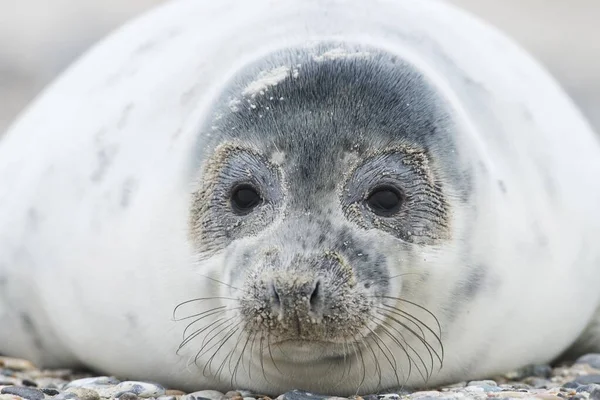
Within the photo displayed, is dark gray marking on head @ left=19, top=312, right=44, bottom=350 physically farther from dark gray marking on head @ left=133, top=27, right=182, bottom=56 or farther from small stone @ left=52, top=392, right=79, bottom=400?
dark gray marking on head @ left=133, top=27, right=182, bottom=56

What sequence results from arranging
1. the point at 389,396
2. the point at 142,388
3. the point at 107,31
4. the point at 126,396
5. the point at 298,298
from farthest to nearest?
1. the point at 107,31
2. the point at 142,388
3. the point at 126,396
4. the point at 389,396
5. the point at 298,298

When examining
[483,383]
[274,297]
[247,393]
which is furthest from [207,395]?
[483,383]

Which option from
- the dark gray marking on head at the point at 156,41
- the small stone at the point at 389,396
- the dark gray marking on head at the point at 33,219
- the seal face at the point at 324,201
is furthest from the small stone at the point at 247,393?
the dark gray marking on head at the point at 156,41

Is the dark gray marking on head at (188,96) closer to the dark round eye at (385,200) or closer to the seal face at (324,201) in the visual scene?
the seal face at (324,201)

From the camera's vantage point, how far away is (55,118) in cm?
539

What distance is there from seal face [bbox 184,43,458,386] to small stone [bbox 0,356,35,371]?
3.10ft

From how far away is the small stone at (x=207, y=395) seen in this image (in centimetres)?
443

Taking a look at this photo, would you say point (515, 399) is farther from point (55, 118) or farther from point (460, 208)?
point (55, 118)

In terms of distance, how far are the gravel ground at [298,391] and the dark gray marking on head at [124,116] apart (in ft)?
3.00

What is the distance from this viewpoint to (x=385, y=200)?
168 inches

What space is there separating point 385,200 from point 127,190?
1.03m

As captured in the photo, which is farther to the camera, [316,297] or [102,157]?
[102,157]

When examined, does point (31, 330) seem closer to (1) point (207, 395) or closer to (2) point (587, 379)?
(1) point (207, 395)

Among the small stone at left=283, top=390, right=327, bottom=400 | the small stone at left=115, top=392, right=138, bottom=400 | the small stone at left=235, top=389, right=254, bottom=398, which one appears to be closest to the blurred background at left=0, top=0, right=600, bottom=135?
the small stone at left=115, top=392, right=138, bottom=400
